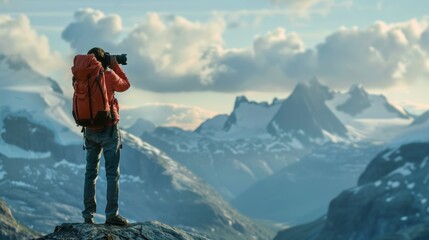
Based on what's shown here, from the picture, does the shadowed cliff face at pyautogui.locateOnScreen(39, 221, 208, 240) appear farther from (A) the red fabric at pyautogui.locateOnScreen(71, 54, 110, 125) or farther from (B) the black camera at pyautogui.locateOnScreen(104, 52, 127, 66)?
(B) the black camera at pyautogui.locateOnScreen(104, 52, 127, 66)

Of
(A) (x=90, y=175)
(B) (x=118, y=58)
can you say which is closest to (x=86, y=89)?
(B) (x=118, y=58)

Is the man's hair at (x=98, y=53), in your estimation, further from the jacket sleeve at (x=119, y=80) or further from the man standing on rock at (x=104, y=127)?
the jacket sleeve at (x=119, y=80)

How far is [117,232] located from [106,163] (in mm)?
3470

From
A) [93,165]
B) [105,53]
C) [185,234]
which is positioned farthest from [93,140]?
[185,234]

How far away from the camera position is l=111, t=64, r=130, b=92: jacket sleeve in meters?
26.9

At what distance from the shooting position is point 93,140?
2753 cm

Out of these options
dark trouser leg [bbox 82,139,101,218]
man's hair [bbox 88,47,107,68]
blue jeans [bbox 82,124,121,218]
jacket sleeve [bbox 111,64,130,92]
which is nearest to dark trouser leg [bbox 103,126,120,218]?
blue jeans [bbox 82,124,121,218]

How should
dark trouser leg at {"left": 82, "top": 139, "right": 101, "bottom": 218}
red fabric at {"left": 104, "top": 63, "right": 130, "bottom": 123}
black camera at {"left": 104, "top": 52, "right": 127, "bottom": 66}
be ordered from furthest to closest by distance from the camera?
dark trouser leg at {"left": 82, "top": 139, "right": 101, "bottom": 218} < black camera at {"left": 104, "top": 52, "right": 127, "bottom": 66} < red fabric at {"left": 104, "top": 63, "right": 130, "bottom": 123}

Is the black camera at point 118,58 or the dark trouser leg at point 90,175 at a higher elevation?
the black camera at point 118,58

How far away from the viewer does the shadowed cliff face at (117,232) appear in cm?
2484

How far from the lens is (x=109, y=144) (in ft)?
90.2

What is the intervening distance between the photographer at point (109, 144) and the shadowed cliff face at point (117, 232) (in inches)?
28.6

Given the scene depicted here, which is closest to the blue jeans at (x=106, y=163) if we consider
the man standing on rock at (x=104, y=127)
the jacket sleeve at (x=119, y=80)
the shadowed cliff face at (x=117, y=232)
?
the man standing on rock at (x=104, y=127)

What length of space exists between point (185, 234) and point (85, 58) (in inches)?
305
